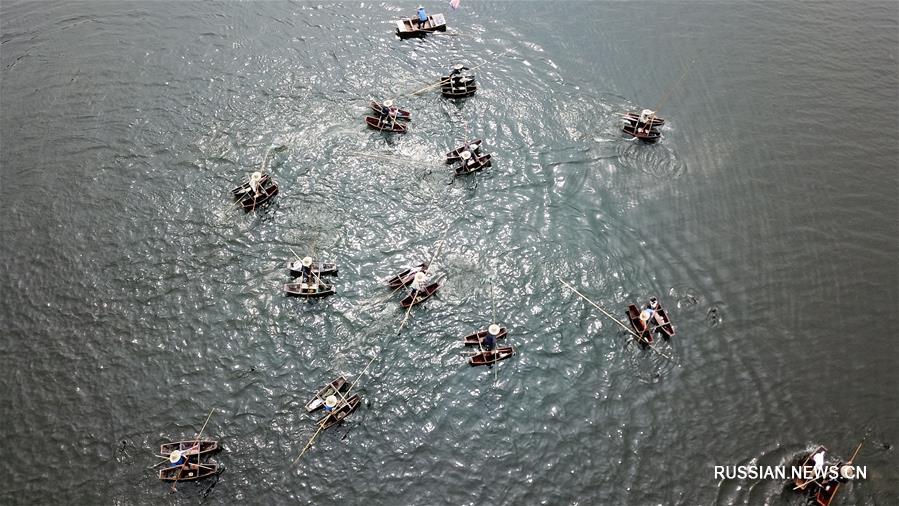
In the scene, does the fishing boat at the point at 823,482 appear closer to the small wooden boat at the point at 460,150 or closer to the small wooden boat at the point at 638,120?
the small wooden boat at the point at 638,120

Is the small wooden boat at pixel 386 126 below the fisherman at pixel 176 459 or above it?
above

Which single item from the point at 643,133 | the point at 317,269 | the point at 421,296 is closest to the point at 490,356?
the point at 421,296

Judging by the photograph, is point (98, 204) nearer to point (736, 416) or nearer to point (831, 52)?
point (736, 416)

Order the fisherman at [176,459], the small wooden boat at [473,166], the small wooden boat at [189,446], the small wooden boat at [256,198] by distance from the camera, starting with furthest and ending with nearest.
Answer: the small wooden boat at [473,166] → the small wooden boat at [256,198] → the small wooden boat at [189,446] → the fisherman at [176,459]

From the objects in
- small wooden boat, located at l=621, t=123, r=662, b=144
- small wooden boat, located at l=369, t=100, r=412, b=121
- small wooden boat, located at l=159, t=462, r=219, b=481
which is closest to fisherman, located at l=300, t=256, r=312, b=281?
small wooden boat, located at l=159, t=462, r=219, b=481

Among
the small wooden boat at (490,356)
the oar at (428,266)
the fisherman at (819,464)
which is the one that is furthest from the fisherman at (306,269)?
the fisherman at (819,464)

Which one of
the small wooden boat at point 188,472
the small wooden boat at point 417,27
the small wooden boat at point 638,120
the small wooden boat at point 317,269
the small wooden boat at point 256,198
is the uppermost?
the small wooden boat at point 417,27

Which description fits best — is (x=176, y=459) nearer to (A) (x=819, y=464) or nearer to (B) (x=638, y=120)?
(A) (x=819, y=464)
